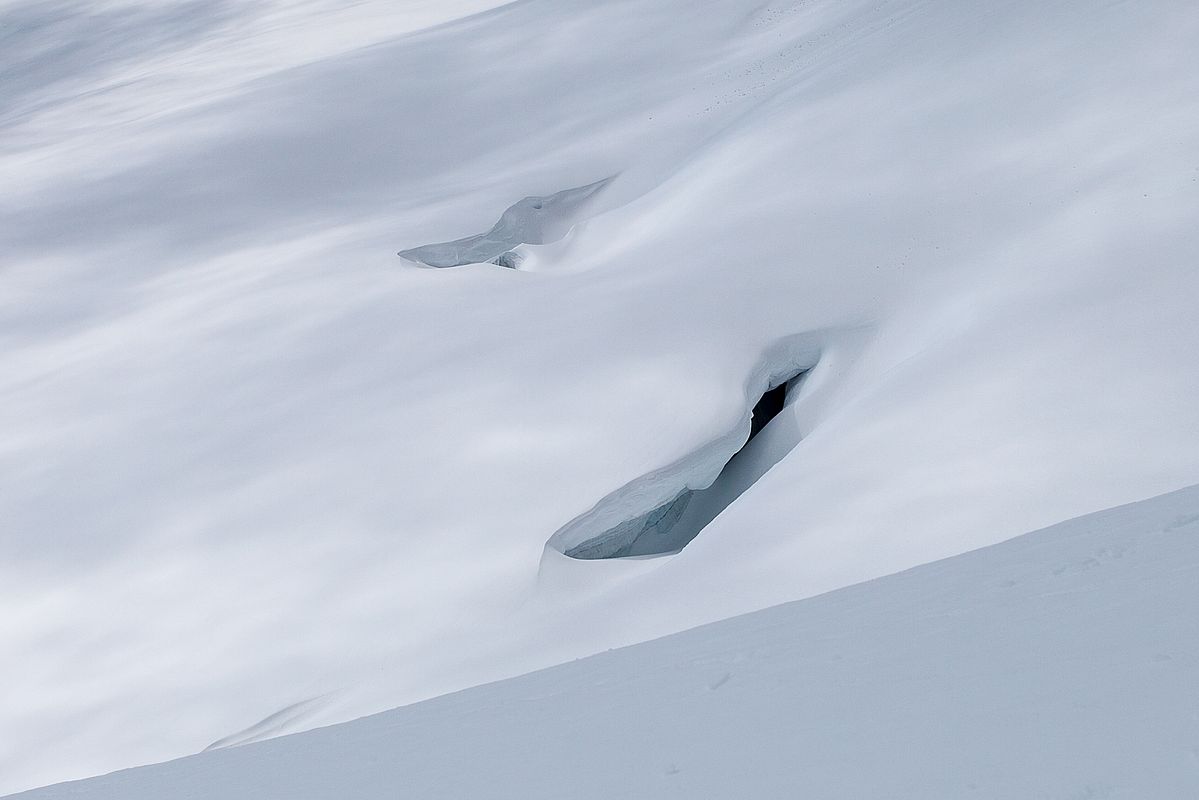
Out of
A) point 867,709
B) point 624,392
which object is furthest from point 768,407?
point 867,709

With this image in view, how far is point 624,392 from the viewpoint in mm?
2205

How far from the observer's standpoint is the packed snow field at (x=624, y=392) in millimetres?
1399

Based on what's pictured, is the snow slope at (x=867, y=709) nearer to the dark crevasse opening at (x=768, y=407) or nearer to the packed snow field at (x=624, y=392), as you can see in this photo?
the packed snow field at (x=624, y=392)

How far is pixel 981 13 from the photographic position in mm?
2930

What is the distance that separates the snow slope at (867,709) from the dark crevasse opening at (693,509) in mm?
1079

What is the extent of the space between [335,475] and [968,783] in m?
1.80

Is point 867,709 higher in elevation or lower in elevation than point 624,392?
higher

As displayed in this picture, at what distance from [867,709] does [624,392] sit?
157cm

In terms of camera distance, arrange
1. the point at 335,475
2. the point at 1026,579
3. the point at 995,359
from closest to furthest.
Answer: the point at 1026,579 → the point at 995,359 → the point at 335,475

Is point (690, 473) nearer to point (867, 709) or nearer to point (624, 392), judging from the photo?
point (624, 392)

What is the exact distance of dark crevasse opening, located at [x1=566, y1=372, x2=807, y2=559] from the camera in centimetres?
192

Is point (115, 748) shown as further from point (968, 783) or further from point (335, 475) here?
point (968, 783)

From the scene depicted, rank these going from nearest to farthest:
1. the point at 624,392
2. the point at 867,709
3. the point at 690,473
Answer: the point at 867,709 < the point at 690,473 < the point at 624,392

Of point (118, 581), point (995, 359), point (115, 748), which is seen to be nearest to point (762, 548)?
point (995, 359)
